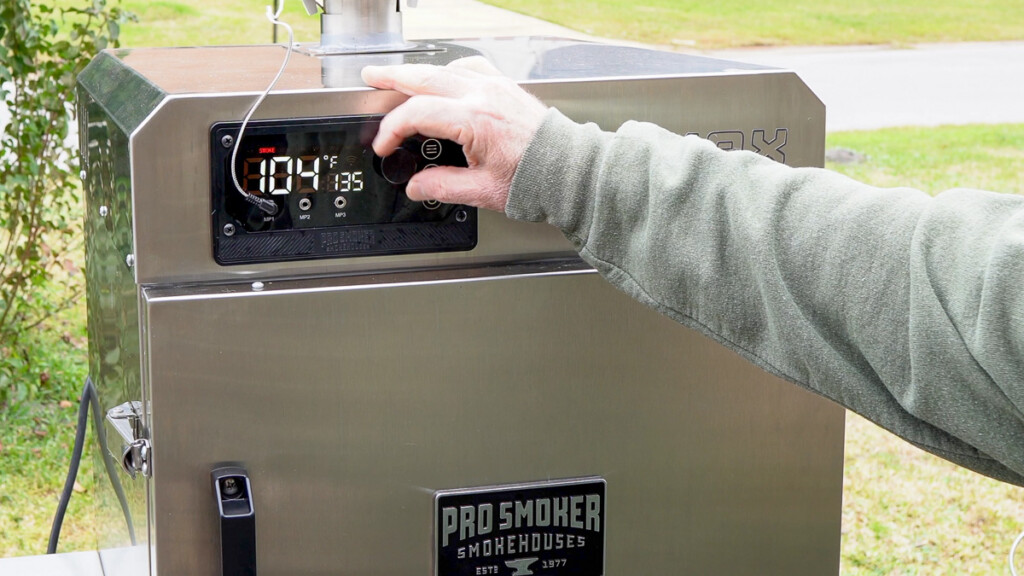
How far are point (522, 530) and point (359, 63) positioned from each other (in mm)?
454

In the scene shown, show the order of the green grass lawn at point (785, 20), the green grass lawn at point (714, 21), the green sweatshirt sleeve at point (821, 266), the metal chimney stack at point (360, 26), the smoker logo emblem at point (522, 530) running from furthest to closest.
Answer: the green grass lawn at point (785, 20) → the green grass lawn at point (714, 21) → the metal chimney stack at point (360, 26) → the smoker logo emblem at point (522, 530) → the green sweatshirt sleeve at point (821, 266)

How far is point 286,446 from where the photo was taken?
0.97m

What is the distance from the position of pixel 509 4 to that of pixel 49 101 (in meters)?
4.96

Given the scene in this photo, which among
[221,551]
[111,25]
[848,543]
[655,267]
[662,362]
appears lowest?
[848,543]

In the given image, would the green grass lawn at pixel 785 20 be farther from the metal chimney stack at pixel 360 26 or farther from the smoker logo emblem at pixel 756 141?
the smoker logo emblem at pixel 756 141

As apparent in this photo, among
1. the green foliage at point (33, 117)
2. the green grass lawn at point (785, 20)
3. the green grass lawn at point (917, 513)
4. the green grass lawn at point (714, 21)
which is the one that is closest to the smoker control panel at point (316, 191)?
the green foliage at point (33, 117)

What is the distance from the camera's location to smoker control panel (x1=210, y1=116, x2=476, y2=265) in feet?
3.05

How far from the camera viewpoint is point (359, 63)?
110 cm

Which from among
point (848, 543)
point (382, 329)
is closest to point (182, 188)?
point (382, 329)

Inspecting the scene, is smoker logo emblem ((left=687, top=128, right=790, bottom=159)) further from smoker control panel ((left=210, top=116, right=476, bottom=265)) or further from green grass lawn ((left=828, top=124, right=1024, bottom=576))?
green grass lawn ((left=828, top=124, right=1024, bottom=576))

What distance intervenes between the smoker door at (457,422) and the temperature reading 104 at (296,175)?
80mm

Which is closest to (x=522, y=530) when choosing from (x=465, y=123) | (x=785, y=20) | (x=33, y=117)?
(x=465, y=123)

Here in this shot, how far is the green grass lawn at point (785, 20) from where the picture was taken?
816cm

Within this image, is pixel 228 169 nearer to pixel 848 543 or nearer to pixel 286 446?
pixel 286 446
